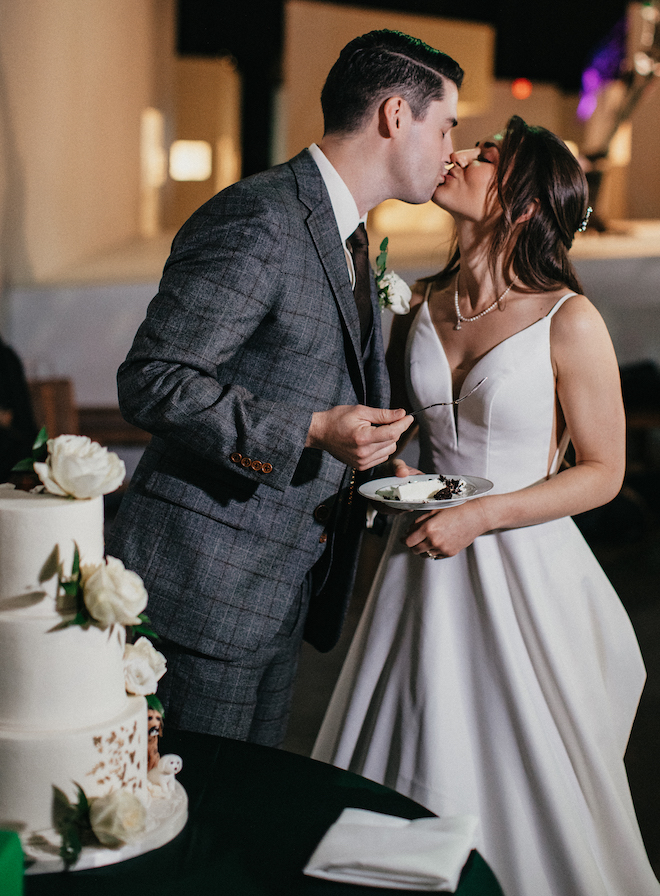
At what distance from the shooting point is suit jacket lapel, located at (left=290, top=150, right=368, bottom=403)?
62.9 inches

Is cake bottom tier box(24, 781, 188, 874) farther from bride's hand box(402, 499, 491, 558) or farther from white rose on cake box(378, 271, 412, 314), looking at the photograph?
white rose on cake box(378, 271, 412, 314)

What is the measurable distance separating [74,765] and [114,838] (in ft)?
0.31

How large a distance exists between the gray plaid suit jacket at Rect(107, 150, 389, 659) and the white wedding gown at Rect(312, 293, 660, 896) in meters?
0.32

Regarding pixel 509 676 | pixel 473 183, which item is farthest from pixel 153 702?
pixel 473 183

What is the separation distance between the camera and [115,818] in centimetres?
100

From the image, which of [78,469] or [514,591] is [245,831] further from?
[514,591]

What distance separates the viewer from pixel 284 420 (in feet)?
4.70

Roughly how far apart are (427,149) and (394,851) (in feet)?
4.02

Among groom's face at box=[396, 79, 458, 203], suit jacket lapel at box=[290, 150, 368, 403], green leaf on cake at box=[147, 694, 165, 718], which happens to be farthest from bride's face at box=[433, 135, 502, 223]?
green leaf on cake at box=[147, 694, 165, 718]

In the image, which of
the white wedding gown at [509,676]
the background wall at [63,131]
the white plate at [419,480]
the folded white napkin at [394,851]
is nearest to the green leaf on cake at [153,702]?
the folded white napkin at [394,851]

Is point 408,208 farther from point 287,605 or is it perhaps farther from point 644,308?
point 287,605

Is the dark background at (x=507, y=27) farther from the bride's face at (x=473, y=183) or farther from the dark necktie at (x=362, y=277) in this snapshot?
the dark necktie at (x=362, y=277)

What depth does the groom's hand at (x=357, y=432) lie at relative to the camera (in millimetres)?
1405

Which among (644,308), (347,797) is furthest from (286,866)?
(644,308)
